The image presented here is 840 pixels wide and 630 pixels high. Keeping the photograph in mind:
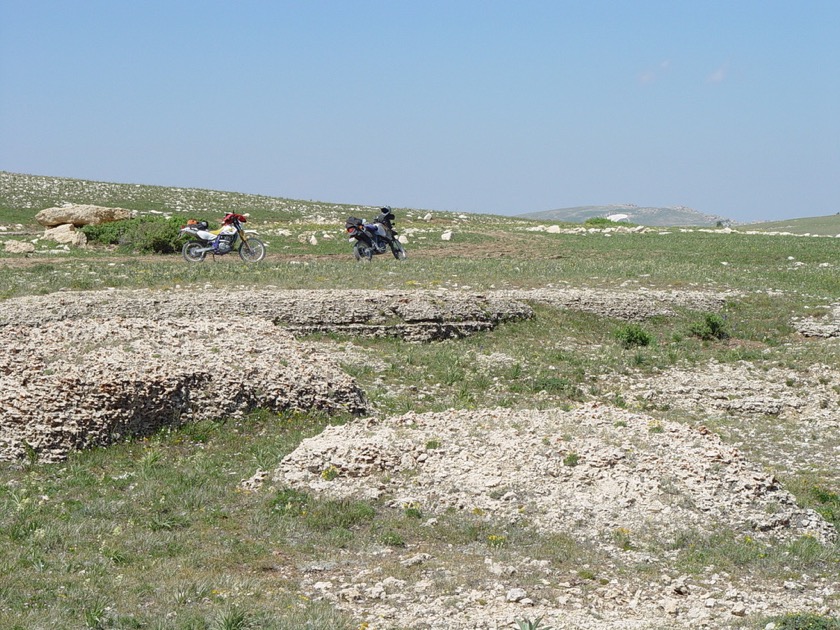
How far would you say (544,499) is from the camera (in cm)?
1015

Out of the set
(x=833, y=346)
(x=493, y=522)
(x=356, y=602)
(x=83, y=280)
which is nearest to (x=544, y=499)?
(x=493, y=522)

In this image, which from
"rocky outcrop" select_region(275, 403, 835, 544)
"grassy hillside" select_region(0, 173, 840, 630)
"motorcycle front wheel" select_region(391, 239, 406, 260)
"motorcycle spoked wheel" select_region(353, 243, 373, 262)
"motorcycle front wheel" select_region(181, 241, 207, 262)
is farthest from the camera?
"motorcycle front wheel" select_region(391, 239, 406, 260)

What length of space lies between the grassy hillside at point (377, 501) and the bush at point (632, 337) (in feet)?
0.15

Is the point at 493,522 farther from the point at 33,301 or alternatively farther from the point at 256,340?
the point at 33,301

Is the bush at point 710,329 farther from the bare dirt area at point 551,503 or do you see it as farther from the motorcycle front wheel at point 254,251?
the motorcycle front wheel at point 254,251

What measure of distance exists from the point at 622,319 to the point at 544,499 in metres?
12.2

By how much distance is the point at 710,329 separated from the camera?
21.0 m

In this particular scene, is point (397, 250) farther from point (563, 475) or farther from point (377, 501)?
point (377, 501)

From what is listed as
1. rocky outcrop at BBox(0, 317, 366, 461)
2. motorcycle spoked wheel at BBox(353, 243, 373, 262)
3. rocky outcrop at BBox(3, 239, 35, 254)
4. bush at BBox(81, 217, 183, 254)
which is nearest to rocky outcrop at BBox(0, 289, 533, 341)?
rocky outcrop at BBox(0, 317, 366, 461)

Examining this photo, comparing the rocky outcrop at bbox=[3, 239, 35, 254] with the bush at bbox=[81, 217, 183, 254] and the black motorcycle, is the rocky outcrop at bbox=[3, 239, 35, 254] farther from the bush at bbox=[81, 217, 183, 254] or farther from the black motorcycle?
the black motorcycle

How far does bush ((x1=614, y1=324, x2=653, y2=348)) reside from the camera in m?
20.1

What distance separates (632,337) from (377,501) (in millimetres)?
11324

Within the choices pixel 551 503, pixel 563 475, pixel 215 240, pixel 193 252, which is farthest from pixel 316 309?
pixel 193 252

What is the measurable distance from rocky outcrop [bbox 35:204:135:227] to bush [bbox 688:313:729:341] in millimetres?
29245
